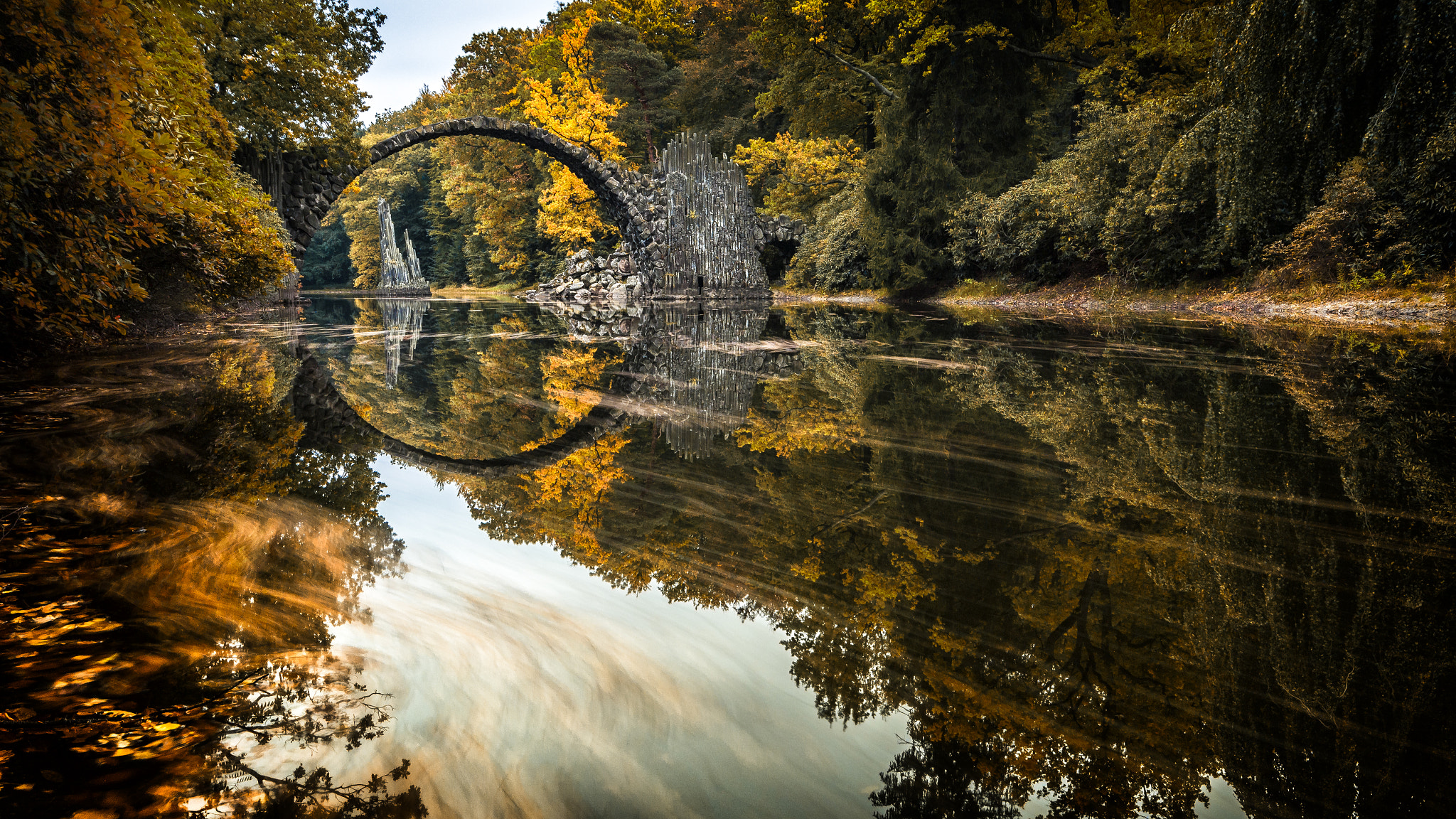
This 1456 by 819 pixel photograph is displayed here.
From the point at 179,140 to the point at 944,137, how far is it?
14.1m

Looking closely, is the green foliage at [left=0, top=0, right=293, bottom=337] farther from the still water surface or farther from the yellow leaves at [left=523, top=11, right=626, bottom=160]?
the yellow leaves at [left=523, top=11, right=626, bottom=160]

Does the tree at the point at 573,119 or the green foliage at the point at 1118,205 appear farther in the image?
the tree at the point at 573,119

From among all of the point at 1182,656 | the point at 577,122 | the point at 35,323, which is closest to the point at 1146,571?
the point at 1182,656

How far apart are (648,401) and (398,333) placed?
21.6 feet

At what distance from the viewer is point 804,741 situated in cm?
102

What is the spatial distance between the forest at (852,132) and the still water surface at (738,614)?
82.7 inches

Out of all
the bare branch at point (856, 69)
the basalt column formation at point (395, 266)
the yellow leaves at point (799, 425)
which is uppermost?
the bare branch at point (856, 69)

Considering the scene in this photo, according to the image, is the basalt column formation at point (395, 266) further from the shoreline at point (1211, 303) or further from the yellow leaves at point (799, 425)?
the yellow leaves at point (799, 425)

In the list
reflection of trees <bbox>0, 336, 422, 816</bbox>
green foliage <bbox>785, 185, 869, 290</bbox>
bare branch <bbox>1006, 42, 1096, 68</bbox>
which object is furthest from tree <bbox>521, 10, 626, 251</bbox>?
reflection of trees <bbox>0, 336, 422, 816</bbox>

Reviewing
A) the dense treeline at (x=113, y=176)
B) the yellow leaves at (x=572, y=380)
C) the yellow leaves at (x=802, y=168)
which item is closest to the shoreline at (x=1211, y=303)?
the yellow leaves at (x=802, y=168)

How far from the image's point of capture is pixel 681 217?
19.8 m

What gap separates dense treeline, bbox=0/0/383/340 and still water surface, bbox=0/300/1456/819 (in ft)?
4.68

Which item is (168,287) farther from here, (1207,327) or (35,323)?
(1207,327)

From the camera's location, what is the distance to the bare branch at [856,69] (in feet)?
59.3
